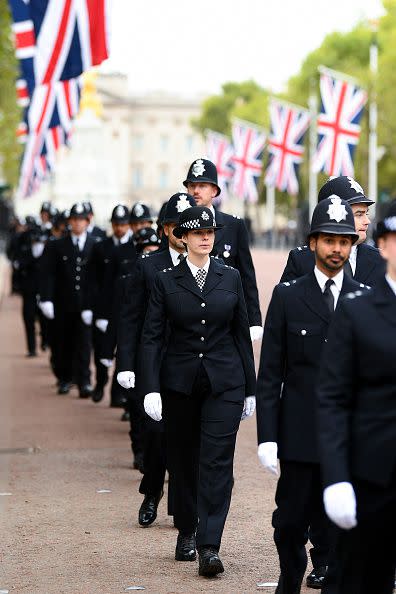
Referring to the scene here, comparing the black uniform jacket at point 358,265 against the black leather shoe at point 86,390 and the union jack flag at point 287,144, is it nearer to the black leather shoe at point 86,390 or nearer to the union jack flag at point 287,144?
the black leather shoe at point 86,390

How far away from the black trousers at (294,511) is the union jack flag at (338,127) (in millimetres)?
27886

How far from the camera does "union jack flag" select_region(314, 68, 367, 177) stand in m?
34.9

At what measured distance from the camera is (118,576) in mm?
8188

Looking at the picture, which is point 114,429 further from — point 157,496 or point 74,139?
point 74,139

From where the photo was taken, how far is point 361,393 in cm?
537

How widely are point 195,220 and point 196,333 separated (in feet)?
1.96

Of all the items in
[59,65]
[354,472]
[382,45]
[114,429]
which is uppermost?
[382,45]

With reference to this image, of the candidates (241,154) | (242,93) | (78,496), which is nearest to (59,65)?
(78,496)

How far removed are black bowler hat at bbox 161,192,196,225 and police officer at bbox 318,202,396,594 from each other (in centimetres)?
399

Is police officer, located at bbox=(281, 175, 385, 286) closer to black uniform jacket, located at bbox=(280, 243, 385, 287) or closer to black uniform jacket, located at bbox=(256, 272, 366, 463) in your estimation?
black uniform jacket, located at bbox=(280, 243, 385, 287)

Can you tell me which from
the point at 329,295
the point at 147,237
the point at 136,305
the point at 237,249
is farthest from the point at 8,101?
the point at 329,295

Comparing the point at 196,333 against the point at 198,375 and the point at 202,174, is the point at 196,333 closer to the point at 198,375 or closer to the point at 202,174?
the point at 198,375

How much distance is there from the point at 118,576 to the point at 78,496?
2.59m

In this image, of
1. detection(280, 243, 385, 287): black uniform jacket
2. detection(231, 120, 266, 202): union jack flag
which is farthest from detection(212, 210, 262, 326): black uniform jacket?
detection(231, 120, 266, 202): union jack flag
